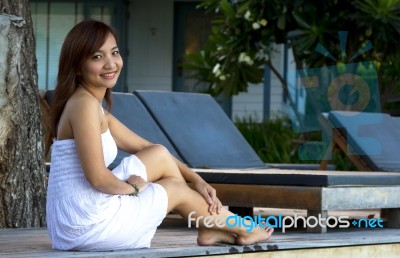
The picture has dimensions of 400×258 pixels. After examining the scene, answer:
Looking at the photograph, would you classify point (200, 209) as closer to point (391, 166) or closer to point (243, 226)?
point (243, 226)

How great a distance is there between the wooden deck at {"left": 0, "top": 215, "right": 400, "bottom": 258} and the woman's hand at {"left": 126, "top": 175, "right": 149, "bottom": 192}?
256mm

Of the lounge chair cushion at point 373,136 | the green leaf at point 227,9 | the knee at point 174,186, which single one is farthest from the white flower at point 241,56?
the knee at point 174,186

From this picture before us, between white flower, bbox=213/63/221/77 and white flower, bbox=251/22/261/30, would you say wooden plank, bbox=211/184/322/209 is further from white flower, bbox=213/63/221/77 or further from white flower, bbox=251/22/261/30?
white flower, bbox=213/63/221/77

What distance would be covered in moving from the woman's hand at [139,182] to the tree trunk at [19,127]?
4.06 ft

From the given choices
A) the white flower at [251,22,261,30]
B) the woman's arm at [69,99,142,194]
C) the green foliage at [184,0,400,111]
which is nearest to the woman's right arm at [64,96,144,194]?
the woman's arm at [69,99,142,194]

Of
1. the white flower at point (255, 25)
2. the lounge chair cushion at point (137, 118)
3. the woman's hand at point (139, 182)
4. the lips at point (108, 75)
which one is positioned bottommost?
the lounge chair cushion at point (137, 118)

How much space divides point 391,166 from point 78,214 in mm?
3317

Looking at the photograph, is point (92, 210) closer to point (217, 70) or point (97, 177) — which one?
point (97, 177)

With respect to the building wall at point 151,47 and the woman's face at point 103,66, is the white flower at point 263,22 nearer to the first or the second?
the building wall at point 151,47

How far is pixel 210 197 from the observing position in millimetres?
4375

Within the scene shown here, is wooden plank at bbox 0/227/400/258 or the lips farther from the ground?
the lips

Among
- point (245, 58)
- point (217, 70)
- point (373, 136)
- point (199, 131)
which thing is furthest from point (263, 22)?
point (373, 136)

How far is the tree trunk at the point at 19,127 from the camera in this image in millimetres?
5199

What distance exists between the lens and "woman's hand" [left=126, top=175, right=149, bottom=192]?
4.22m
